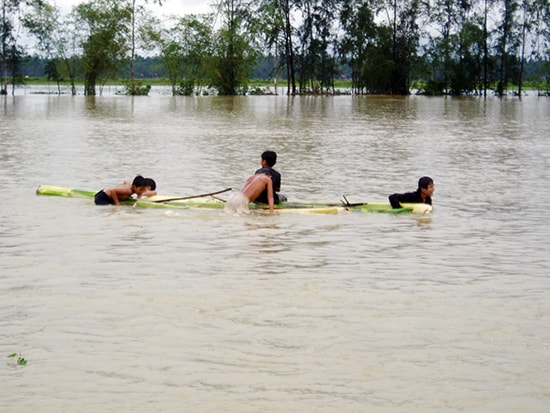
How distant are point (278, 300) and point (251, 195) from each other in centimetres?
429

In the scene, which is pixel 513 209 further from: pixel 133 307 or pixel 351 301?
pixel 133 307

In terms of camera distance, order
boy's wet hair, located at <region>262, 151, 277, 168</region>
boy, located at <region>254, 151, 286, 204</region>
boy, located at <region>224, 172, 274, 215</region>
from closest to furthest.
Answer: boy, located at <region>224, 172, 274, 215</region>, boy, located at <region>254, 151, 286, 204</region>, boy's wet hair, located at <region>262, 151, 277, 168</region>

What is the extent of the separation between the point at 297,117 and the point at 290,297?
1073 inches

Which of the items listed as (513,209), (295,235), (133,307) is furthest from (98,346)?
(513,209)

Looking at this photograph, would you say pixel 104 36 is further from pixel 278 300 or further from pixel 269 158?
pixel 278 300

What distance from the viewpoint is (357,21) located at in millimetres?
61656

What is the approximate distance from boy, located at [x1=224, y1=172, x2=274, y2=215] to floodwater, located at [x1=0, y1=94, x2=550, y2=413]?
149 millimetres

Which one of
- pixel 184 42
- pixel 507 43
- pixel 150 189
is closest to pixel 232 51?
pixel 184 42

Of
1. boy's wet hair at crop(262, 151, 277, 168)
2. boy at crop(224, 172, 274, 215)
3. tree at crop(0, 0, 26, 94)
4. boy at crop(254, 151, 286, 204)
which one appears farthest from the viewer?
tree at crop(0, 0, 26, 94)

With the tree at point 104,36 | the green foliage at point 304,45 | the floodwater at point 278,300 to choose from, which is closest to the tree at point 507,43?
the green foliage at point 304,45

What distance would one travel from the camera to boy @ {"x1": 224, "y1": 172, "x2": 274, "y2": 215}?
36.5 ft

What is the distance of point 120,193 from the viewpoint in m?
11.8

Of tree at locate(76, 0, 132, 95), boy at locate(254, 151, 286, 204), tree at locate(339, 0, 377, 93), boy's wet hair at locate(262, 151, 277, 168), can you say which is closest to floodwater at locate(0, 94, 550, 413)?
boy at locate(254, 151, 286, 204)

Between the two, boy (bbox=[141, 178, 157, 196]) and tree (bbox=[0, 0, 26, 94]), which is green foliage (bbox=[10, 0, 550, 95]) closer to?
tree (bbox=[0, 0, 26, 94])
